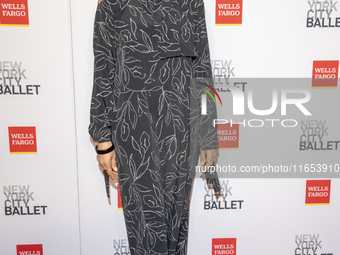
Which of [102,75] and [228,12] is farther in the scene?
[228,12]

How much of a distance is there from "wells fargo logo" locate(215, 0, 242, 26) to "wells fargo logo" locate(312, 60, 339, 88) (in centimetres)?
50

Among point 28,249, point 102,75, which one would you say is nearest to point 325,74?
point 102,75

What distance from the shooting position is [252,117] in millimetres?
→ 1579

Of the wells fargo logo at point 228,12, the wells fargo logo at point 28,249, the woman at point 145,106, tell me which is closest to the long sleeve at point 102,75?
the woman at point 145,106

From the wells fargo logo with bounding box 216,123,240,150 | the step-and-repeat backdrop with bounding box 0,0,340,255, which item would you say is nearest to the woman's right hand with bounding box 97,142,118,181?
the step-and-repeat backdrop with bounding box 0,0,340,255

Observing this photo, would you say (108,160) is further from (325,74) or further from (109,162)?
(325,74)

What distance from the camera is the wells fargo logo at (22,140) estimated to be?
1.48 m

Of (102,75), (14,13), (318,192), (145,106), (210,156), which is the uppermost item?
(14,13)

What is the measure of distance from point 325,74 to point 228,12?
0.65m

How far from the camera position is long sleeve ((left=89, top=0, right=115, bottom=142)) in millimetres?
1176

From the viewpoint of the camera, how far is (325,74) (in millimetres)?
1562

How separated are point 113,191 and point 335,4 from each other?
62.5 inches

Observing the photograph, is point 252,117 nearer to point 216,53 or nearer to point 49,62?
point 216,53

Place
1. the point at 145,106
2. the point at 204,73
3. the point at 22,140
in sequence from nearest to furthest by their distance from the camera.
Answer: the point at 145,106, the point at 204,73, the point at 22,140
